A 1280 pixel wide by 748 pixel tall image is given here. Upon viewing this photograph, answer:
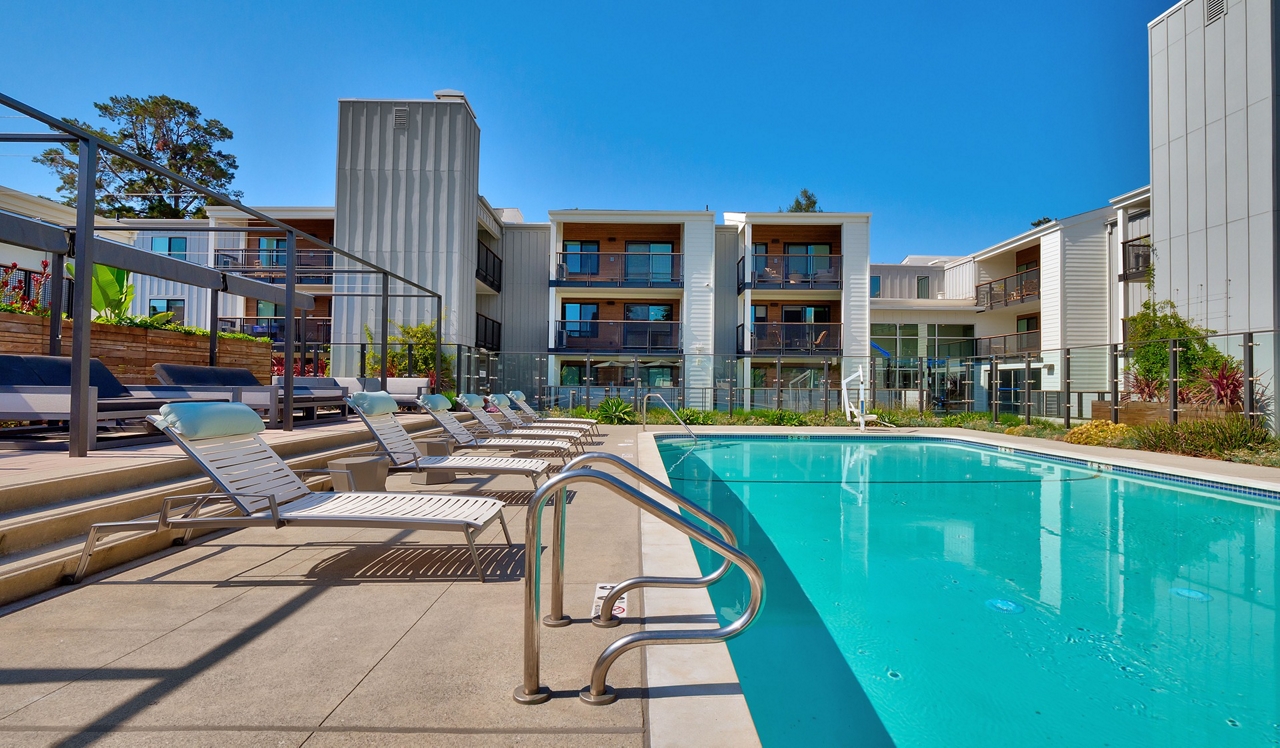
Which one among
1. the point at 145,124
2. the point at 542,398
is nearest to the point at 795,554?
the point at 542,398

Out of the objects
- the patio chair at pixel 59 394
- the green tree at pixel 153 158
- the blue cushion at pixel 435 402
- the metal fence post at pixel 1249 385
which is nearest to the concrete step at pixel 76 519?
the patio chair at pixel 59 394

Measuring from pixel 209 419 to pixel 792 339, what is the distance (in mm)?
20145

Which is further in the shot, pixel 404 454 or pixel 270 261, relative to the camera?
pixel 270 261

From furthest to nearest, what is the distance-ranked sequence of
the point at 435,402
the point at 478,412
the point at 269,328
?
1. the point at 269,328
2. the point at 478,412
3. the point at 435,402

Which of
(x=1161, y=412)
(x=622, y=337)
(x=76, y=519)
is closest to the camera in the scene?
(x=76, y=519)

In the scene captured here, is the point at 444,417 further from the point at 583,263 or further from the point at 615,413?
the point at 583,263

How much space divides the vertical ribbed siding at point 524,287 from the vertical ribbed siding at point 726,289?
678 cm

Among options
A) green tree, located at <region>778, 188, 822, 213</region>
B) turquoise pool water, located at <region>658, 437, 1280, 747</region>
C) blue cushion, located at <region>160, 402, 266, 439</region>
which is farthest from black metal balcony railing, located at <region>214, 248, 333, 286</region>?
green tree, located at <region>778, 188, 822, 213</region>

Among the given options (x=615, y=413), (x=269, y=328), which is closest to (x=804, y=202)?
(x=615, y=413)

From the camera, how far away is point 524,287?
25203mm

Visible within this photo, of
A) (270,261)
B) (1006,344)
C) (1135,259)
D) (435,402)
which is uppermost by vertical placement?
(270,261)

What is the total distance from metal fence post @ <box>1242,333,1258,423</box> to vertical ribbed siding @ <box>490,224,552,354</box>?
20028mm

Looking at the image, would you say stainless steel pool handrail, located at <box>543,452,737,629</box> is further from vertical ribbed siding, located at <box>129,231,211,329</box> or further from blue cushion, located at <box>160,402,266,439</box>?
vertical ribbed siding, located at <box>129,231,211,329</box>

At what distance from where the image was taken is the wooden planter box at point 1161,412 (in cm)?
1115
